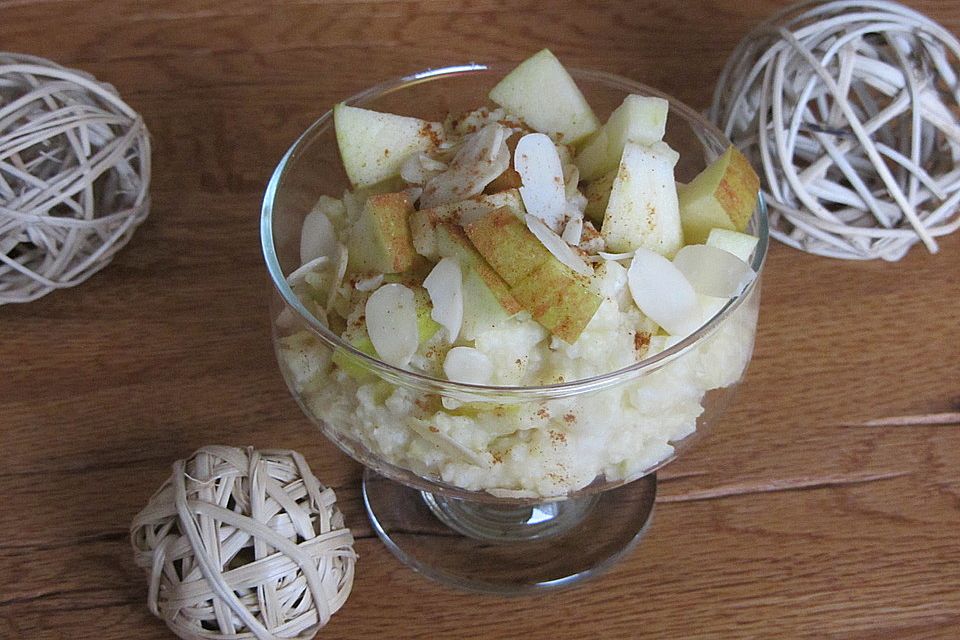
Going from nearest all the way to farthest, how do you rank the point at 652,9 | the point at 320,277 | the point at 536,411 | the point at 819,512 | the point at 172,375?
the point at 536,411
the point at 320,277
the point at 819,512
the point at 172,375
the point at 652,9

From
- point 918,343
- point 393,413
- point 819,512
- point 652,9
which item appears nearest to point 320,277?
point 393,413

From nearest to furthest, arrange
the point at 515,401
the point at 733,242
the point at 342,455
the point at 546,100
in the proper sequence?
the point at 515,401 → the point at 733,242 → the point at 546,100 → the point at 342,455

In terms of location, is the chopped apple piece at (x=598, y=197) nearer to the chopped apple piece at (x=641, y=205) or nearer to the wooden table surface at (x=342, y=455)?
the chopped apple piece at (x=641, y=205)

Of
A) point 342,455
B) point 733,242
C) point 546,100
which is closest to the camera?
point 733,242

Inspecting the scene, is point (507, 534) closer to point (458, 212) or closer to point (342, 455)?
point (342, 455)

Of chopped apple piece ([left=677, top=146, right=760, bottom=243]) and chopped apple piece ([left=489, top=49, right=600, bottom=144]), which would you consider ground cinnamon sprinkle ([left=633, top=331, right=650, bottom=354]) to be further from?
chopped apple piece ([left=489, top=49, right=600, bottom=144])

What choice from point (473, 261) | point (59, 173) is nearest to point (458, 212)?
point (473, 261)

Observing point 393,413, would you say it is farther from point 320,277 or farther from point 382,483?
point 382,483
